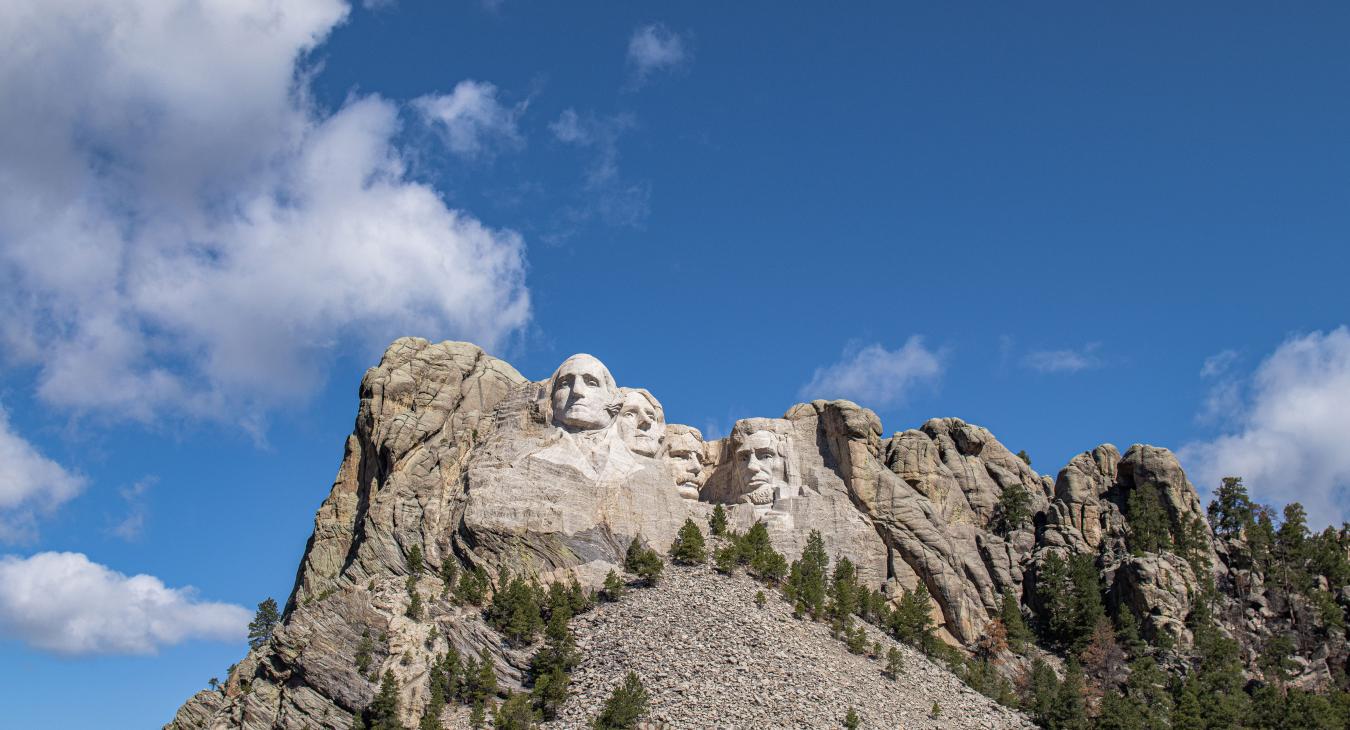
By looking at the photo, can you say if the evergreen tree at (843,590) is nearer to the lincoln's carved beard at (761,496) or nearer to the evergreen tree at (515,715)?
the lincoln's carved beard at (761,496)

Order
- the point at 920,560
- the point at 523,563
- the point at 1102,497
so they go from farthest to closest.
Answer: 1. the point at 1102,497
2. the point at 920,560
3. the point at 523,563

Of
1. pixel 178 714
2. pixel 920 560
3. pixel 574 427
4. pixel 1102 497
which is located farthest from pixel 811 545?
pixel 178 714

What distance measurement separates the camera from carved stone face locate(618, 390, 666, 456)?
86750mm

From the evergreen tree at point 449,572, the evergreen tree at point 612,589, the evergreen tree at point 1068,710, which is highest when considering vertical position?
the evergreen tree at point 449,572

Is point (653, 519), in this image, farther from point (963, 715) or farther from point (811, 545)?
point (963, 715)

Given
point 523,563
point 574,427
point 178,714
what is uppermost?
point 574,427

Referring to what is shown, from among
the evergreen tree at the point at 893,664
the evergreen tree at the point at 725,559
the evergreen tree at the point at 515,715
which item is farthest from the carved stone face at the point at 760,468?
the evergreen tree at the point at 515,715

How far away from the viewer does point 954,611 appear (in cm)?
8838

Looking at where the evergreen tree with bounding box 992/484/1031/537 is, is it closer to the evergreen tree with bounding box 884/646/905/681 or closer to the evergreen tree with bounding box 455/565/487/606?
the evergreen tree with bounding box 884/646/905/681

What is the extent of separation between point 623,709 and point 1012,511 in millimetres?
36806

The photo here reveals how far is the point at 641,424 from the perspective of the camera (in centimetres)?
8800

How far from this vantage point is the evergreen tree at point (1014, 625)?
8700cm

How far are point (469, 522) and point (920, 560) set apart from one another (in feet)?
83.6

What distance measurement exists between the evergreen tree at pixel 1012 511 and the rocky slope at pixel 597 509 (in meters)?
0.30
